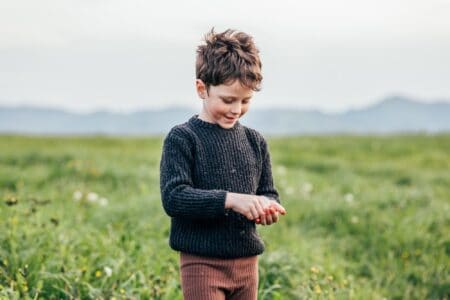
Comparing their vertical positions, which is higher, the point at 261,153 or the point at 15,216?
the point at 261,153

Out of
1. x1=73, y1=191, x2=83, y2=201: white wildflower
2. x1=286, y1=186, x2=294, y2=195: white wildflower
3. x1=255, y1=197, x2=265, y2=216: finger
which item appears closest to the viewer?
x1=255, y1=197, x2=265, y2=216: finger

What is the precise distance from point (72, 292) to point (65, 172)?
18.6ft

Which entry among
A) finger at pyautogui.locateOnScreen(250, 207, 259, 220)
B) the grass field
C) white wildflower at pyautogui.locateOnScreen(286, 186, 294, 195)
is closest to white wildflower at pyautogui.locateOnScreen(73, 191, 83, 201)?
the grass field

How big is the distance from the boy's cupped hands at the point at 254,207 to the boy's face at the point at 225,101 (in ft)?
1.18

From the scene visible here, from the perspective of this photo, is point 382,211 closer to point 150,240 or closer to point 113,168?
point 150,240

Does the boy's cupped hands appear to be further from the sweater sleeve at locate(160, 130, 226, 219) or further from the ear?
the ear

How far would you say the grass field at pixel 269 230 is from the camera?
4.04 metres

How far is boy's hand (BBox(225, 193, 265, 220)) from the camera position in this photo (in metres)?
2.51

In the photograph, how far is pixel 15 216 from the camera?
4.57 m

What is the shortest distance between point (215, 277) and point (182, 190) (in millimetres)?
421

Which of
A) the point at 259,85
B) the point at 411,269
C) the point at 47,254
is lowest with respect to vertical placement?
the point at 411,269

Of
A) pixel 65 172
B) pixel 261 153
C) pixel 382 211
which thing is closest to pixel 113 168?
pixel 65 172

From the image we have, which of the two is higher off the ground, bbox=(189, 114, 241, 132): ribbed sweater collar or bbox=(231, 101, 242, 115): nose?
bbox=(231, 101, 242, 115): nose

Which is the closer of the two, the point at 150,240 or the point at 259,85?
the point at 259,85
